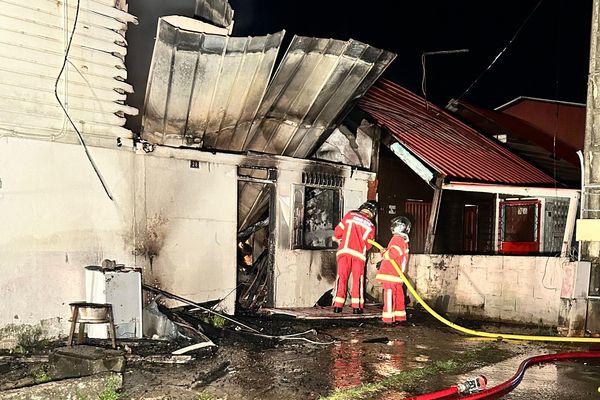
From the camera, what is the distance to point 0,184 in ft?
21.7

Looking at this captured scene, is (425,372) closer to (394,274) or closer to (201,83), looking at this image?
(394,274)

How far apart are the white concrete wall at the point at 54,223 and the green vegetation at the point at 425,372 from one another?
3.84 metres

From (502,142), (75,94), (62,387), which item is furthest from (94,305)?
(502,142)

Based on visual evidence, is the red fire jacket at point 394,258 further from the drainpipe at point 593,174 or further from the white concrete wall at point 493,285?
the drainpipe at point 593,174

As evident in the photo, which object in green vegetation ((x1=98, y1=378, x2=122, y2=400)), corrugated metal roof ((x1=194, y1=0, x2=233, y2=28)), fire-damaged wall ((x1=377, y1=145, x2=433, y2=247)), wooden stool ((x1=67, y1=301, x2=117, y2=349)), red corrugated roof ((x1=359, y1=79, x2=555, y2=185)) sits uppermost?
corrugated metal roof ((x1=194, y1=0, x2=233, y2=28))

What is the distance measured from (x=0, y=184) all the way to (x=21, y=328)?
5.76 ft

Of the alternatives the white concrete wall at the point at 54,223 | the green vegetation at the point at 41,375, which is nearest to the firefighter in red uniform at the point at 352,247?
the white concrete wall at the point at 54,223

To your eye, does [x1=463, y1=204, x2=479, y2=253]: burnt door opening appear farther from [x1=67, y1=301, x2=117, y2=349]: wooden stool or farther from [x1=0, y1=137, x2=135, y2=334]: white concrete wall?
[x1=67, y1=301, x2=117, y2=349]: wooden stool

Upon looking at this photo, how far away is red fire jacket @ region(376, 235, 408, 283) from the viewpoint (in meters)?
9.21

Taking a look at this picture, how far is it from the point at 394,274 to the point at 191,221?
11.1 ft

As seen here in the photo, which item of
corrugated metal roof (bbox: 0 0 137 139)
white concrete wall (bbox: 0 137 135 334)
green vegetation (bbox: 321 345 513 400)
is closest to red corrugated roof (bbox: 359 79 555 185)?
green vegetation (bbox: 321 345 513 400)

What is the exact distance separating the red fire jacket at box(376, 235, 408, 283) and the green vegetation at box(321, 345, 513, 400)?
6.20 ft

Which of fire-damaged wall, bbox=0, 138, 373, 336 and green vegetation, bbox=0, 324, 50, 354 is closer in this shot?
green vegetation, bbox=0, 324, 50, 354

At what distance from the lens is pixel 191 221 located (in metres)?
8.72
